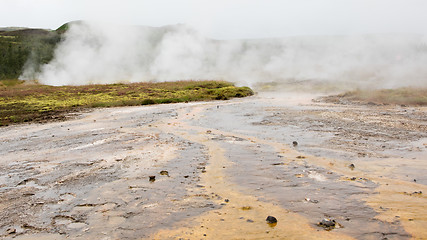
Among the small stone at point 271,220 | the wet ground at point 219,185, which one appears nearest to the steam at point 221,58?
the wet ground at point 219,185

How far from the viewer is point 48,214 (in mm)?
5672

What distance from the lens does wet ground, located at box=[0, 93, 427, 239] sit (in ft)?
16.4

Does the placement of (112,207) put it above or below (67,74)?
below

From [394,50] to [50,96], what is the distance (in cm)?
4874

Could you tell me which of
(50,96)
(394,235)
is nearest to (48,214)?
(394,235)

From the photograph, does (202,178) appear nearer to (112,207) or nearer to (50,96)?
(112,207)

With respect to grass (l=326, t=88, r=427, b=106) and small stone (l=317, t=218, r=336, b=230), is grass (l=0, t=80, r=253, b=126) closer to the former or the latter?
grass (l=326, t=88, r=427, b=106)

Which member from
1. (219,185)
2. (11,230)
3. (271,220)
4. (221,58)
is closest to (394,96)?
(219,185)

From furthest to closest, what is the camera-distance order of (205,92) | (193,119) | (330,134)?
(205,92) → (193,119) → (330,134)

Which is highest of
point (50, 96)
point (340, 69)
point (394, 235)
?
point (340, 69)

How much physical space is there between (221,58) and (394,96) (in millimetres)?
51718

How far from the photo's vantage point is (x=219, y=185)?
277 inches

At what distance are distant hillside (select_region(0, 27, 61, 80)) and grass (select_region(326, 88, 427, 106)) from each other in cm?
6538

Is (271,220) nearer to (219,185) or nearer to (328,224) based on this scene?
(328,224)
